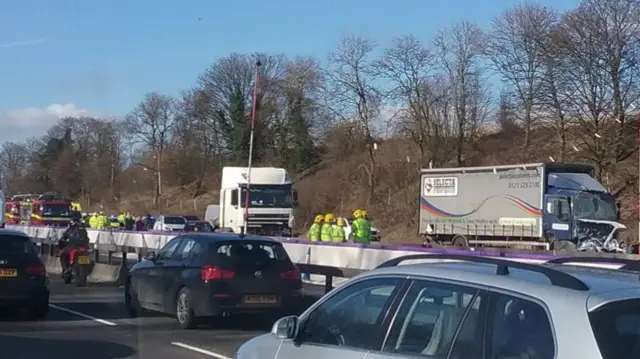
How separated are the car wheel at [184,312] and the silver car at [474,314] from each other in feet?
28.8

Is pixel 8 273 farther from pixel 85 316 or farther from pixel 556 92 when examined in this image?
pixel 556 92

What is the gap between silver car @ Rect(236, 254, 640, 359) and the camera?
4.58m

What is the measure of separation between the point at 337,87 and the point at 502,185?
3401 cm

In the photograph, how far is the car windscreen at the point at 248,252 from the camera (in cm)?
1531

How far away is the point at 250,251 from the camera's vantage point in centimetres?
1548

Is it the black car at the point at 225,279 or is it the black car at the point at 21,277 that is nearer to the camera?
the black car at the point at 225,279

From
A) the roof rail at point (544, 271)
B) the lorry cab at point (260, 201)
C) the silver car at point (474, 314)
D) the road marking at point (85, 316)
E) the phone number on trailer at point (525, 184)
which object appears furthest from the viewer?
the lorry cab at point (260, 201)

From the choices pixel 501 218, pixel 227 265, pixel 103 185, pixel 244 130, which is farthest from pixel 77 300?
pixel 103 185

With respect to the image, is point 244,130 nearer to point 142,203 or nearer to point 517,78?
point 142,203

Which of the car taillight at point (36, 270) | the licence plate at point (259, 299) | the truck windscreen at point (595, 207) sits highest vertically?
the truck windscreen at point (595, 207)

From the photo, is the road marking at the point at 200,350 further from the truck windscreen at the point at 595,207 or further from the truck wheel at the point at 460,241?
the truck wheel at the point at 460,241

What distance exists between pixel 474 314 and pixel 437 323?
0.33m

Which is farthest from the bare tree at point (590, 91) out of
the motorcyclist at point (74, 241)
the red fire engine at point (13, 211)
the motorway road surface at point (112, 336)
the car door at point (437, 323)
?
the car door at point (437, 323)

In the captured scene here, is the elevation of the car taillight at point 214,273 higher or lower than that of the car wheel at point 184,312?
higher
